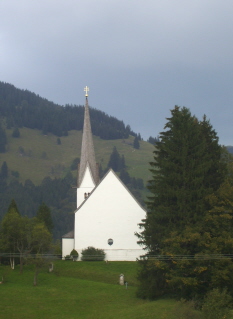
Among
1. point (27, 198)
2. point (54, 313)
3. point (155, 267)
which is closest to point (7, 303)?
point (54, 313)

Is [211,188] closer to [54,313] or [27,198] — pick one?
[54,313]

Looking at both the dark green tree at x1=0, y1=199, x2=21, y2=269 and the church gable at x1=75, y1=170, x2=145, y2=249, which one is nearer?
the dark green tree at x1=0, y1=199, x2=21, y2=269

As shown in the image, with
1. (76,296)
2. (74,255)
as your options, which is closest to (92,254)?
(74,255)

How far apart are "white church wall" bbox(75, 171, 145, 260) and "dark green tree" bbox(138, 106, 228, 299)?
61.1 ft

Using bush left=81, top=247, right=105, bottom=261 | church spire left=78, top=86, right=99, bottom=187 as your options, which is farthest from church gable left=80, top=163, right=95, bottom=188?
bush left=81, top=247, right=105, bottom=261

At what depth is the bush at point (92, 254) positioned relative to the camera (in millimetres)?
55625

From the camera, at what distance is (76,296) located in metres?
38.6

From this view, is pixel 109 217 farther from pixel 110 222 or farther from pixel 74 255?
pixel 74 255

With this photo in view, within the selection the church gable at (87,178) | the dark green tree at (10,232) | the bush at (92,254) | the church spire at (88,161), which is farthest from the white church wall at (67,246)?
the dark green tree at (10,232)

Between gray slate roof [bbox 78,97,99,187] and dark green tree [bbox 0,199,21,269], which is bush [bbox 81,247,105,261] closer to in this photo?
dark green tree [bbox 0,199,21,269]

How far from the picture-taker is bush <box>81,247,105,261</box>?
55.6 meters

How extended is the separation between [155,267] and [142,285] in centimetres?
220

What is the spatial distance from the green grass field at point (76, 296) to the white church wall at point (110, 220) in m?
6.33

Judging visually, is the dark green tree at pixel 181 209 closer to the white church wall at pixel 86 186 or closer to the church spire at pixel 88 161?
the white church wall at pixel 86 186
